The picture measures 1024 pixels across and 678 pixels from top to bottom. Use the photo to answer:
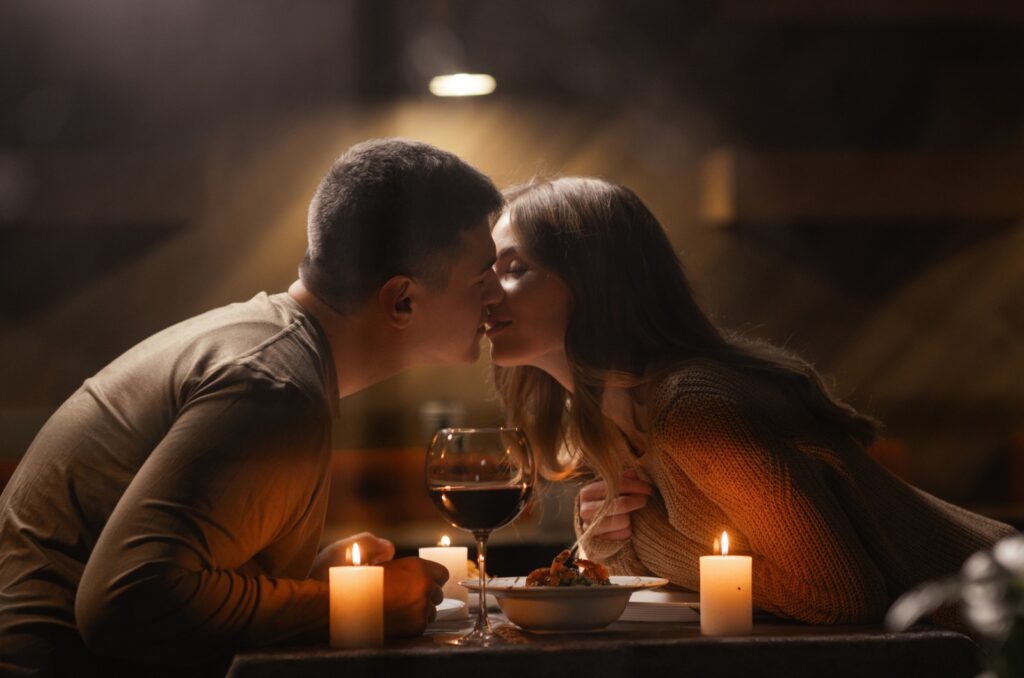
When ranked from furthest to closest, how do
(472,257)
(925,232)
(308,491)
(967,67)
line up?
(925,232), (967,67), (472,257), (308,491)

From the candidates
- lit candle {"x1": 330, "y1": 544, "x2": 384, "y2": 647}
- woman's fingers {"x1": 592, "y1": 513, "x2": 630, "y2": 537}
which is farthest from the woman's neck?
lit candle {"x1": 330, "y1": 544, "x2": 384, "y2": 647}

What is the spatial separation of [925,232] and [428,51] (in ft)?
4.32

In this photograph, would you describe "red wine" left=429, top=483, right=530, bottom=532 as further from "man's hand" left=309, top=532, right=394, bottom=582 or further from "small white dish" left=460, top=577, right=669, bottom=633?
"man's hand" left=309, top=532, right=394, bottom=582

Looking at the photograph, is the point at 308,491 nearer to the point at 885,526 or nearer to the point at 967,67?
the point at 885,526

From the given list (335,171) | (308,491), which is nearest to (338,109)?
(335,171)

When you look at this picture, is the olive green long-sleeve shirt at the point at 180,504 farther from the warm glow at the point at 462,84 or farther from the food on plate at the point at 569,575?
the warm glow at the point at 462,84

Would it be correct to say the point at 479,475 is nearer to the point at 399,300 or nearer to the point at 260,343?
the point at 260,343

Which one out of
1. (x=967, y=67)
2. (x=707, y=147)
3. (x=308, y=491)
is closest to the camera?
(x=308, y=491)

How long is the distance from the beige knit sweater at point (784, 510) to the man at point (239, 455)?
0.32 m

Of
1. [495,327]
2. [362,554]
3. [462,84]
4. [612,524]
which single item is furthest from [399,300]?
[462,84]

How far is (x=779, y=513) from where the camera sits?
3.84 feet

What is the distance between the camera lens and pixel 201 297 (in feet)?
7.26

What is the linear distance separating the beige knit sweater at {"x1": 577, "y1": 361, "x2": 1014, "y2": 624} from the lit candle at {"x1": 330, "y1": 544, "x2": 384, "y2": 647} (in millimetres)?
413

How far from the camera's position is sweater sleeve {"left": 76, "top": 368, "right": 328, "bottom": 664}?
0.96 meters
